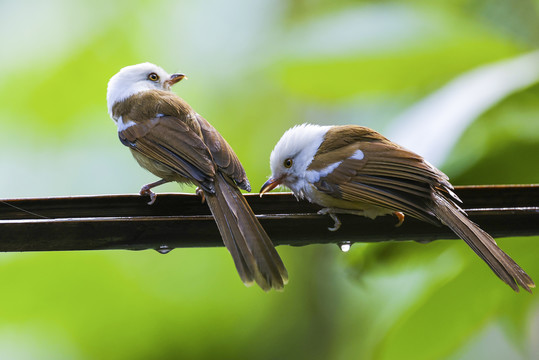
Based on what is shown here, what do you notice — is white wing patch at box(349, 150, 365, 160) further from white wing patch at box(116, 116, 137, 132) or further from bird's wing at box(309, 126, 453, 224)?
white wing patch at box(116, 116, 137, 132)

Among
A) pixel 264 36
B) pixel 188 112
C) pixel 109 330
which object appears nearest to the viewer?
pixel 188 112

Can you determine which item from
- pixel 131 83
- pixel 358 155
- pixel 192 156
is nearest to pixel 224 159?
pixel 192 156

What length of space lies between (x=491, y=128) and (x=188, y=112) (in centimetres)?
170

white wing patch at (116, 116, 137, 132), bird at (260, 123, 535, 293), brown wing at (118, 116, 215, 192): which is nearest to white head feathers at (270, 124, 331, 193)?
bird at (260, 123, 535, 293)

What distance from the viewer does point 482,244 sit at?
2617 mm

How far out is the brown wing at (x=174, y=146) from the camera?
3.04 metres

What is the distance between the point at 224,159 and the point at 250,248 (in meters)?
0.78

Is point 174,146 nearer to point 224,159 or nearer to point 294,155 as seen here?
point 224,159

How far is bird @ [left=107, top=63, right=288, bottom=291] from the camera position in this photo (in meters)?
2.47

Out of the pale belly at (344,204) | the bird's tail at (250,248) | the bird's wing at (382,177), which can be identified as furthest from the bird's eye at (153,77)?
the bird's tail at (250,248)

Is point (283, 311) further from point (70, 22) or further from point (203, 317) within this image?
point (70, 22)

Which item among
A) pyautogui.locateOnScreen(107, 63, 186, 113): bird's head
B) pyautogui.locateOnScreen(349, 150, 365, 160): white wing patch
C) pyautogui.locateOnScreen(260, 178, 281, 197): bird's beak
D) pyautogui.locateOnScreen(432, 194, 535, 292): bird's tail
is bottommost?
pyautogui.locateOnScreen(432, 194, 535, 292): bird's tail

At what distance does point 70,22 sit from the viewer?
574 cm

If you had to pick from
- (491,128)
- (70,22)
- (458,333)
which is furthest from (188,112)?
(70,22)
